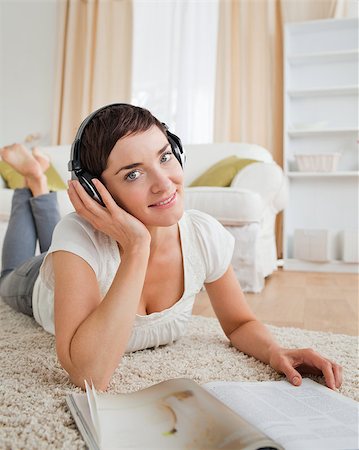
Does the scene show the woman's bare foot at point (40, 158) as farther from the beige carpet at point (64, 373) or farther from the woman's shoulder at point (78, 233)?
the woman's shoulder at point (78, 233)

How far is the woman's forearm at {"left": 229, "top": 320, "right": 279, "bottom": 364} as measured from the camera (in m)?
1.22

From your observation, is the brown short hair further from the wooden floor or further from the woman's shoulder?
the wooden floor

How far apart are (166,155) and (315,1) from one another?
3662mm

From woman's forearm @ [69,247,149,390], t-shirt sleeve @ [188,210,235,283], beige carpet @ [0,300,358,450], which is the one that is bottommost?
beige carpet @ [0,300,358,450]

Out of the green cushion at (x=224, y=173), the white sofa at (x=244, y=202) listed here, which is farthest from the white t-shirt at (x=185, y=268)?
the green cushion at (x=224, y=173)

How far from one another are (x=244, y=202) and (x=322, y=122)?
1.65 m

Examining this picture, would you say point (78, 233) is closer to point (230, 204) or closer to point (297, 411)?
point (297, 411)

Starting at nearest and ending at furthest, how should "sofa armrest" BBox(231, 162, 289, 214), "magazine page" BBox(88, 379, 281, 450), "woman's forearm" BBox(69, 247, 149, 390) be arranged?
"magazine page" BBox(88, 379, 281, 450) → "woman's forearm" BBox(69, 247, 149, 390) → "sofa armrest" BBox(231, 162, 289, 214)

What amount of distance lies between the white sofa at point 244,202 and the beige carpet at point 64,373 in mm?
932

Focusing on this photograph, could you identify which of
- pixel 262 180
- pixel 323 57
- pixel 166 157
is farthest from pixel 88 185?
pixel 323 57

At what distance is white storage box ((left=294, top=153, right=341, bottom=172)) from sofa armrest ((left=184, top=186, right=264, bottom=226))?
129 centimetres

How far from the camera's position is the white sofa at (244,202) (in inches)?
104

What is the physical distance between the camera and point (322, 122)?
3.97m

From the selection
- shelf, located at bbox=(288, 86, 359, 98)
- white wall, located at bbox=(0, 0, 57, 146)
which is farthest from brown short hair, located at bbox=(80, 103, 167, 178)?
white wall, located at bbox=(0, 0, 57, 146)
